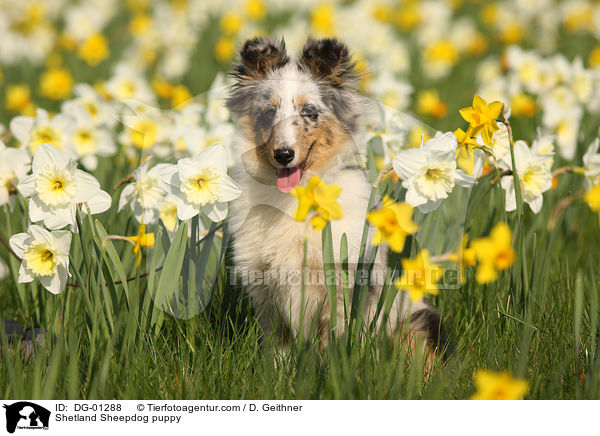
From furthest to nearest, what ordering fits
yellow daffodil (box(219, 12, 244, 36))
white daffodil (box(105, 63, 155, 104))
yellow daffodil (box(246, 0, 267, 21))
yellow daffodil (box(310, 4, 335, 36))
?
yellow daffodil (box(246, 0, 267, 21)), yellow daffodil (box(219, 12, 244, 36)), yellow daffodil (box(310, 4, 335, 36)), white daffodil (box(105, 63, 155, 104))

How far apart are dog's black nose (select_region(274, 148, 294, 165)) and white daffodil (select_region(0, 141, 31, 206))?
1148 mm

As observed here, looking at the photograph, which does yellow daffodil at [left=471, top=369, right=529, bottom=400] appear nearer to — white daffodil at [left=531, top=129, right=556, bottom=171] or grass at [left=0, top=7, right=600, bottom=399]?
grass at [left=0, top=7, right=600, bottom=399]

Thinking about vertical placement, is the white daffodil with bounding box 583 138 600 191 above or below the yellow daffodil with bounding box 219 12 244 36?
below

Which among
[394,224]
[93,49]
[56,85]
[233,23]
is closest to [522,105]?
[394,224]

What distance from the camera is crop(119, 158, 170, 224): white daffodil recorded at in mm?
2016

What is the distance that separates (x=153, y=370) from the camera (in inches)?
79.9

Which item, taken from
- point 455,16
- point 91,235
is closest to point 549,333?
point 91,235

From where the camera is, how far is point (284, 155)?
1.84 m

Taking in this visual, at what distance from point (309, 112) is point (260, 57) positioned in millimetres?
301

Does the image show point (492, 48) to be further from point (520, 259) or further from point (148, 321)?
point (148, 321)

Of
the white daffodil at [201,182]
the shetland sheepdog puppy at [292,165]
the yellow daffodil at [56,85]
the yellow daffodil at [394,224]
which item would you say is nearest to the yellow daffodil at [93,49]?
the yellow daffodil at [56,85]

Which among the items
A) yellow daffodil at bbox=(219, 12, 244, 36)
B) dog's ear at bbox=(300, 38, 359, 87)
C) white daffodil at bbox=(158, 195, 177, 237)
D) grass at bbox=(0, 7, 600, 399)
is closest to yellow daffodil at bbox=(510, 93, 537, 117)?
grass at bbox=(0, 7, 600, 399)
